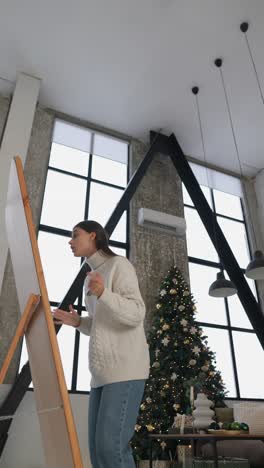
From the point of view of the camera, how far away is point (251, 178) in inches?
341

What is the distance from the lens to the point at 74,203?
6227mm

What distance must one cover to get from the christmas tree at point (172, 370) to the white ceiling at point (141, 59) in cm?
337

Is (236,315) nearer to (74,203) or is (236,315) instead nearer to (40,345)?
(74,203)

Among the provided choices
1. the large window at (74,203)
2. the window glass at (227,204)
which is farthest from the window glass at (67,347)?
the window glass at (227,204)

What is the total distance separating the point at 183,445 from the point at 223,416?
27.2 inches

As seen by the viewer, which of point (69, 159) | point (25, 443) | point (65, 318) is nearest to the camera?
point (65, 318)

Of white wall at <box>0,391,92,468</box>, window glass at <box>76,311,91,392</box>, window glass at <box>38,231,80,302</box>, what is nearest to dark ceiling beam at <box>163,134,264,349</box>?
window glass at <box>38,231,80,302</box>

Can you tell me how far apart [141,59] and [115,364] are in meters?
5.48

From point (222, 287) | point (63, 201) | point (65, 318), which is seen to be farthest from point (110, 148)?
point (65, 318)

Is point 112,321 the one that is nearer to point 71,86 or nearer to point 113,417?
point 113,417

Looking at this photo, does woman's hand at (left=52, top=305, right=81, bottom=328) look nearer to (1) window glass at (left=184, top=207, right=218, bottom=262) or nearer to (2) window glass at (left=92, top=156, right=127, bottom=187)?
(2) window glass at (left=92, top=156, right=127, bottom=187)

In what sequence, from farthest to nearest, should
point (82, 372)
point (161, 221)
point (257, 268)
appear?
point (161, 221) → point (82, 372) → point (257, 268)

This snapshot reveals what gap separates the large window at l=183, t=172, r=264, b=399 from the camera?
6.23 metres

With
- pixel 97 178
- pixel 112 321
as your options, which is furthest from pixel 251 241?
pixel 112 321
